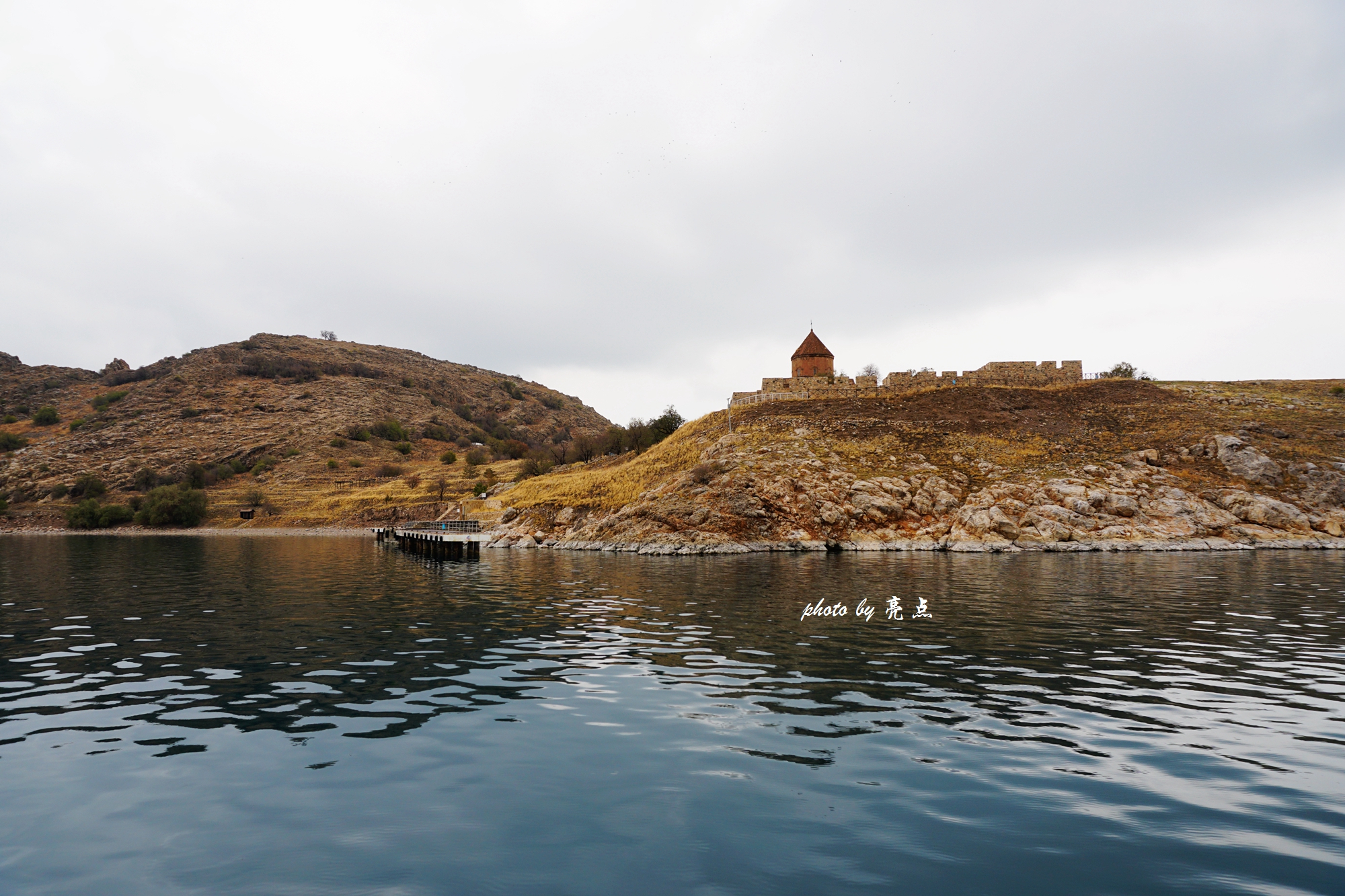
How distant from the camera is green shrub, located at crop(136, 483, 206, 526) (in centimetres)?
10812

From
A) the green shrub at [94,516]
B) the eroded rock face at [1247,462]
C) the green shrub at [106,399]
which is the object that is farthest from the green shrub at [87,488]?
the eroded rock face at [1247,462]

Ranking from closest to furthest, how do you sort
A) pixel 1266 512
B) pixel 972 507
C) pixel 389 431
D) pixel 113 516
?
1. pixel 1266 512
2. pixel 972 507
3. pixel 113 516
4. pixel 389 431

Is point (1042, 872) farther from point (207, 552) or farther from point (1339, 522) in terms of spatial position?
point (207, 552)

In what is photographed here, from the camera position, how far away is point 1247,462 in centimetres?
5631

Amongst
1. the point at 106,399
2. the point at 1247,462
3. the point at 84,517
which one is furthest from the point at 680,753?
the point at 106,399

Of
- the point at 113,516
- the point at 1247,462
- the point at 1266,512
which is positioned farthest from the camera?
the point at 113,516

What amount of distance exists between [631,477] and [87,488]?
352ft

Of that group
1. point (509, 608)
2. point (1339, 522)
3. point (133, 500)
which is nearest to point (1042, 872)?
point (509, 608)

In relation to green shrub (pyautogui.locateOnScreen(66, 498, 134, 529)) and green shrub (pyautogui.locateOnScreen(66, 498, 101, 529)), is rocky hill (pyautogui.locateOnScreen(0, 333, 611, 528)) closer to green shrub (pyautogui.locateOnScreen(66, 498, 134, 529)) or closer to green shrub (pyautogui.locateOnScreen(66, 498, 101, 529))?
green shrub (pyautogui.locateOnScreen(66, 498, 101, 529))

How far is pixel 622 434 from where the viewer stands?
10144cm

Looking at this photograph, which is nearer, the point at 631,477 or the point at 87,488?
the point at 631,477

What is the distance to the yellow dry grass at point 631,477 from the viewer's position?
65.8 metres

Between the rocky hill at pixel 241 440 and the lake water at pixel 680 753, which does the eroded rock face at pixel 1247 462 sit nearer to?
the lake water at pixel 680 753

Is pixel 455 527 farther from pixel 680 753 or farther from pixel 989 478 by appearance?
pixel 680 753
